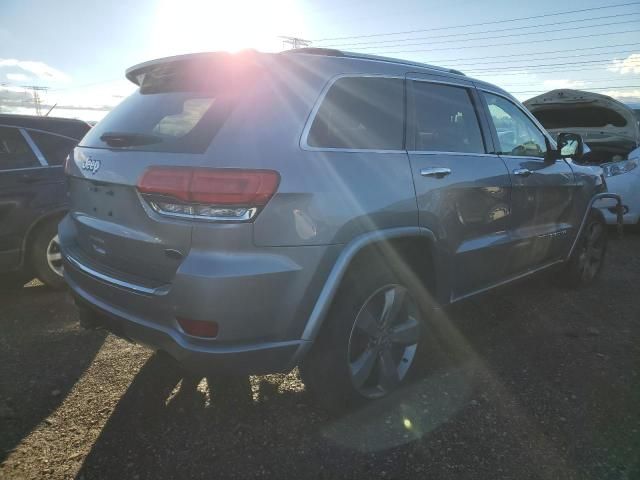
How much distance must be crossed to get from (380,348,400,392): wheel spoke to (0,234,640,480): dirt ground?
0.11m

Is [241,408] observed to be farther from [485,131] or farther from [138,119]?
[485,131]

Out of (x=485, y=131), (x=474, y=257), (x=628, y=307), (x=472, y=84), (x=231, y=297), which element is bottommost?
(x=628, y=307)

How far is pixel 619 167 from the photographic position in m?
6.84

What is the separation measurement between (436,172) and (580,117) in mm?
7072

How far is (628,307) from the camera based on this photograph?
13.9 feet

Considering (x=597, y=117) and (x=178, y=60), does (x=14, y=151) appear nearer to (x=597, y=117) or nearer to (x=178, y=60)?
(x=178, y=60)

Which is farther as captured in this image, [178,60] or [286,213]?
[178,60]

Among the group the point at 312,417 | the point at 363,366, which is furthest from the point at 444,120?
the point at 312,417

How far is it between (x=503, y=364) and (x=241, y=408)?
1.75 metres

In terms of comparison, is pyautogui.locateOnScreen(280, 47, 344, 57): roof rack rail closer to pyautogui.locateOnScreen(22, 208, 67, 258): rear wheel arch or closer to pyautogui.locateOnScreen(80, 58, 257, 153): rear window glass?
pyautogui.locateOnScreen(80, 58, 257, 153): rear window glass

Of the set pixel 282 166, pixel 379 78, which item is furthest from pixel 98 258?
pixel 379 78

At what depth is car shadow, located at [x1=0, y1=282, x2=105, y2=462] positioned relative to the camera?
2490mm

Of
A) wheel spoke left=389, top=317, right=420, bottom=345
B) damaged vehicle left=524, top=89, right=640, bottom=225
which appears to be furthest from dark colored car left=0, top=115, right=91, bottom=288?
damaged vehicle left=524, top=89, right=640, bottom=225

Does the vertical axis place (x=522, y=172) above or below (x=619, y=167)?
above
